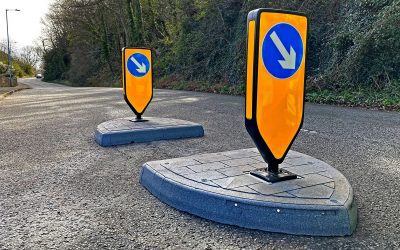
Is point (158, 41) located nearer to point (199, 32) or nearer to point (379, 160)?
point (199, 32)

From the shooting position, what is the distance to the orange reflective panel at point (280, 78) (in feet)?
9.29

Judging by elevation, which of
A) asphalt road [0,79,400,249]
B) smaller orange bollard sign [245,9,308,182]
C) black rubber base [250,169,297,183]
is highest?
smaller orange bollard sign [245,9,308,182]

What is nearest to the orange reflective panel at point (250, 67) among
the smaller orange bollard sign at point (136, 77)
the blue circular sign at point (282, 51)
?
the blue circular sign at point (282, 51)

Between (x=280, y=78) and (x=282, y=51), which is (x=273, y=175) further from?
(x=282, y=51)

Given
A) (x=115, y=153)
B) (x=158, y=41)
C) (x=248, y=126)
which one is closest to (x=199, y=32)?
(x=158, y=41)

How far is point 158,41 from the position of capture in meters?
26.7

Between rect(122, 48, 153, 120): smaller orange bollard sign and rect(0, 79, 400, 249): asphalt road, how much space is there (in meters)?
1.04

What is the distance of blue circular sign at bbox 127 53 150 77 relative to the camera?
643 cm

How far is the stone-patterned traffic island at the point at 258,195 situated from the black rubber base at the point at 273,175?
0.06 meters

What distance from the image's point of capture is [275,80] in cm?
291

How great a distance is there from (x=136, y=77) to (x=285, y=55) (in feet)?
13.6

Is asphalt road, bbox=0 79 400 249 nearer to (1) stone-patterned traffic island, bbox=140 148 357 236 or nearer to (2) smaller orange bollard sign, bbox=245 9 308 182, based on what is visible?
(1) stone-patterned traffic island, bbox=140 148 357 236

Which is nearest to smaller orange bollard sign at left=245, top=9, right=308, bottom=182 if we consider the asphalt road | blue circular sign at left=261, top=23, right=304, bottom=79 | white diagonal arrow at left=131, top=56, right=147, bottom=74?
blue circular sign at left=261, top=23, right=304, bottom=79

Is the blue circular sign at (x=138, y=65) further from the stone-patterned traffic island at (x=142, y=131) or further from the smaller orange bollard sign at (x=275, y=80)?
the smaller orange bollard sign at (x=275, y=80)
